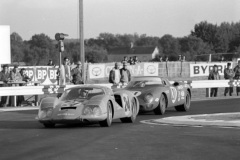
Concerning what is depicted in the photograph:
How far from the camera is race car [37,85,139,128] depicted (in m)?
16.8

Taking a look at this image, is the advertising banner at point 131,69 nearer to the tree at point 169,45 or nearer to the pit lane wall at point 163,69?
the pit lane wall at point 163,69

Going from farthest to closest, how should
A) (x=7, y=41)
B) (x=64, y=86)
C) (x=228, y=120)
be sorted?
1. (x=7, y=41)
2. (x=64, y=86)
3. (x=228, y=120)

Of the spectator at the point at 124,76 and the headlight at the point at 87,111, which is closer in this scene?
the headlight at the point at 87,111

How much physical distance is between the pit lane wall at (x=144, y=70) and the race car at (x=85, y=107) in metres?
23.7

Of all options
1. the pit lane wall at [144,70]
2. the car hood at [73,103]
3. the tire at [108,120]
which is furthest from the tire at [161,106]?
the pit lane wall at [144,70]

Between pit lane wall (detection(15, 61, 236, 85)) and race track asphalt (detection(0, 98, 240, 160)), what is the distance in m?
23.4

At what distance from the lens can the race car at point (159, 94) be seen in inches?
835

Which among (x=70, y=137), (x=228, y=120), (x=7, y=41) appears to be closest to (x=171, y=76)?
(x=7, y=41)

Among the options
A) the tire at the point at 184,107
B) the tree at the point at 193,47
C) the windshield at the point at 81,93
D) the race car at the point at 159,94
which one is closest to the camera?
the windshield at the point at 81,93

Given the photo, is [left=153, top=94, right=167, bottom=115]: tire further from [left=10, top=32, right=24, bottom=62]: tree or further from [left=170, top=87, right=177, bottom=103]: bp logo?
[left=10, top=32, right=24, bottom=62]: tree

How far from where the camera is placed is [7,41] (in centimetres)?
3147

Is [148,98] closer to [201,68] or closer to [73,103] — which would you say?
[73,103]

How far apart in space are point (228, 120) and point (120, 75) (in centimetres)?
1162

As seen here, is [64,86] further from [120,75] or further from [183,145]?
[183,145]
